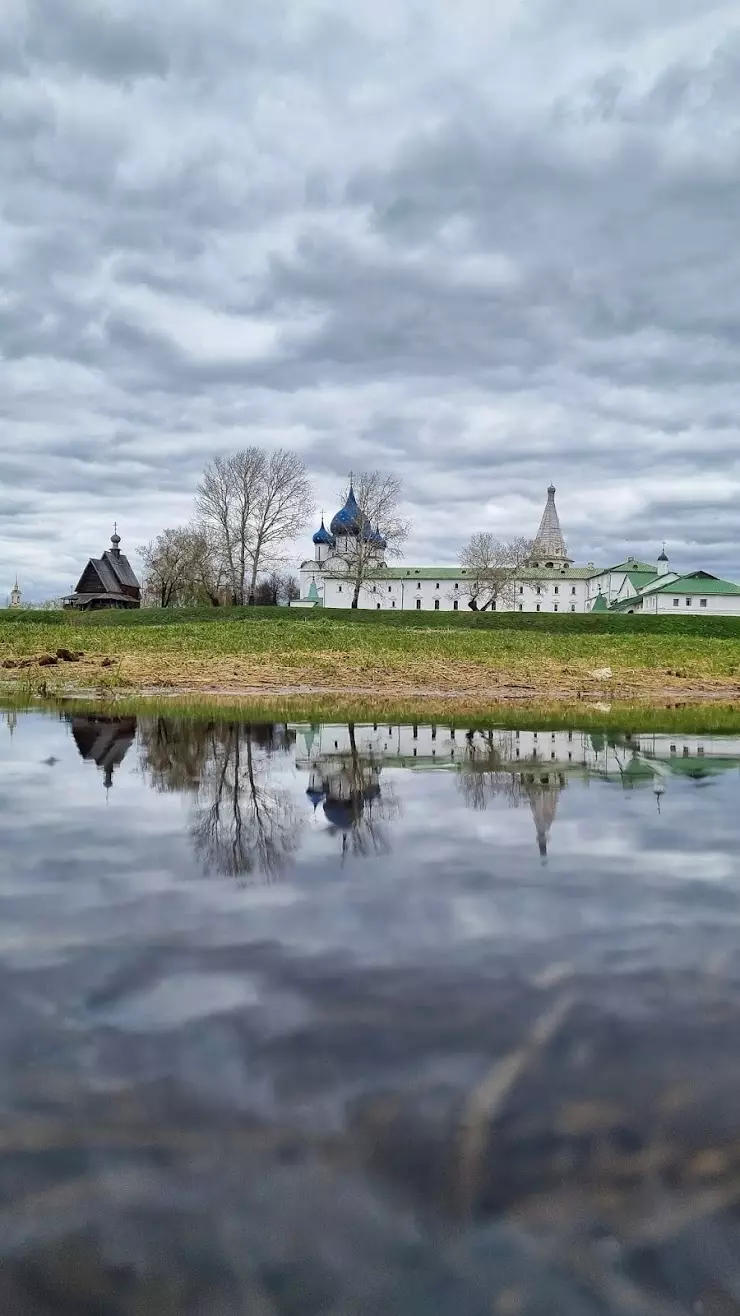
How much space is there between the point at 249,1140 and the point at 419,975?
123 cm

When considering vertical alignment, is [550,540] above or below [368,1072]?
above

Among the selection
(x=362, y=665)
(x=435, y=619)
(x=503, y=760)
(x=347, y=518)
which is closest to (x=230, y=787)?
(x=503, y=760)

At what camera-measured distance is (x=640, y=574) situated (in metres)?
142

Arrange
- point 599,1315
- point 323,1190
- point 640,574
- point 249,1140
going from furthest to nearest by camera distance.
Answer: point 640,574 → point 249,1140 → point 323,1190 → point 599,1315

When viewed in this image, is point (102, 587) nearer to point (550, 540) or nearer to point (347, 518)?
point (347, 518)

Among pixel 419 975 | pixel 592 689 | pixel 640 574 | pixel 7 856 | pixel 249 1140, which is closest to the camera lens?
pixel 249 1140

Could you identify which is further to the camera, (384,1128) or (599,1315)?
(384,1128)

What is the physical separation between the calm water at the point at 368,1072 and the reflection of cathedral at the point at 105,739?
9.98ft

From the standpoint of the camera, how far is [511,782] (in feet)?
26.9

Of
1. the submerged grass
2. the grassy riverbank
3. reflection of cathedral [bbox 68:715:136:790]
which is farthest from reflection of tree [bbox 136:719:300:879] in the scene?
the grassy riverbank

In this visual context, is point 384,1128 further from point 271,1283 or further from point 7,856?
point 7,856

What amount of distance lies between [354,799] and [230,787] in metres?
1.15

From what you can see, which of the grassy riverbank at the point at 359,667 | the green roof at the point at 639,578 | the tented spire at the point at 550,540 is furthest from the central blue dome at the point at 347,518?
the grassy riverbank at the point at 359,667

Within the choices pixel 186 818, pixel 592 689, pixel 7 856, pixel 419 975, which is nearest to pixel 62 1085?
pixel 419 975
